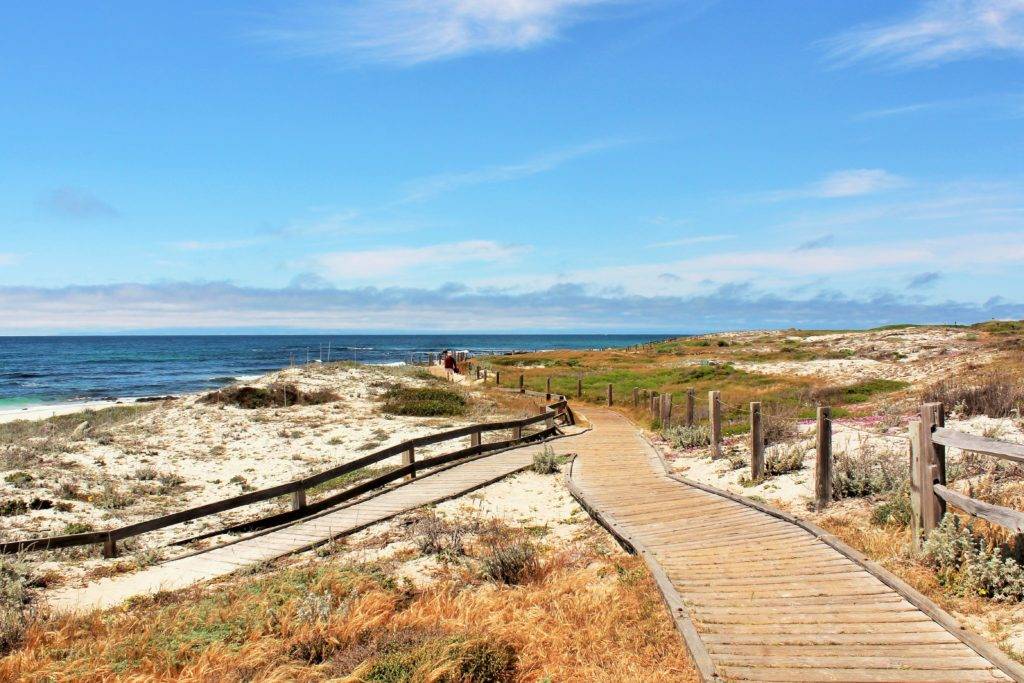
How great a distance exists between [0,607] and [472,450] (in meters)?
13.0

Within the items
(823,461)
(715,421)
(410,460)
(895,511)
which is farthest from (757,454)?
(410,460)

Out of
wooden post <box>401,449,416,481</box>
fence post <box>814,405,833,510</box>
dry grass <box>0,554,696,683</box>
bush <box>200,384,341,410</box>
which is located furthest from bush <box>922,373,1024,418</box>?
bush <box>200,384,341,410</box>

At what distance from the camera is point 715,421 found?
1605 cm

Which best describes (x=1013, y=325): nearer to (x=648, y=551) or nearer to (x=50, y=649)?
(x=648, y=551)

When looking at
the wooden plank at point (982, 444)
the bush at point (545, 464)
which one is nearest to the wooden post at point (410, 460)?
the bush at point (545, 464)

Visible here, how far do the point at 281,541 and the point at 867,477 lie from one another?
32.9ft

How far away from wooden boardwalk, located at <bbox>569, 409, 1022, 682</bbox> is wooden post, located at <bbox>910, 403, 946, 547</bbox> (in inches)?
34.9

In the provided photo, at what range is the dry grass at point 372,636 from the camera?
20.1 feet

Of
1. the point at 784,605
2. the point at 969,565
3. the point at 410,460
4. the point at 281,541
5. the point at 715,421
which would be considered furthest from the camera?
the point at 410,460

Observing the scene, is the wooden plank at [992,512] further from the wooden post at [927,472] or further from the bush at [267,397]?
the bush at [267,397]

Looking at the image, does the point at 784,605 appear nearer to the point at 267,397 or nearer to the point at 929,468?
the point at 929,468

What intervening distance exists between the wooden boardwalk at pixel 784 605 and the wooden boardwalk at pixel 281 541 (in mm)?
4696

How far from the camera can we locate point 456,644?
21.1 ft

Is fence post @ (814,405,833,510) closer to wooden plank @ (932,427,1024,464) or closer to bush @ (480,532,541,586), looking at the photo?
wooden plank @ (932,427,1024,464)
